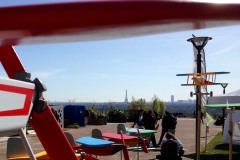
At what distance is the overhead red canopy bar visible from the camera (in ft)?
3.46

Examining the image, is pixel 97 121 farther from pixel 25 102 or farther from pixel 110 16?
pixel 110 16

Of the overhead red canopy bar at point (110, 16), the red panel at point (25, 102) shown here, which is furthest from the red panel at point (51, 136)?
the overhead red canopy bar at point (110, 16)

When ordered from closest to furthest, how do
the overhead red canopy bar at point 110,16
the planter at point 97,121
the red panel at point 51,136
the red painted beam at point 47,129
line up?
the overhead red canopy bar at point 110,16 < the red painted beam at point 47,129 < the red panel at point 51,136 < the planter at point 97,121

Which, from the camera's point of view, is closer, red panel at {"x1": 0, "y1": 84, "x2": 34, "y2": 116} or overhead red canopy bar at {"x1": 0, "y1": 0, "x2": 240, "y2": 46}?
overhead red canopy bar at {"x1": 0, "y1": 0, "x2": 240, "y2": 46}

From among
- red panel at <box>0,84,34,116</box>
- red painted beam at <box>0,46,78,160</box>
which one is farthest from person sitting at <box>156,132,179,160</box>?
red panel at <box>0,84,34,116</box>

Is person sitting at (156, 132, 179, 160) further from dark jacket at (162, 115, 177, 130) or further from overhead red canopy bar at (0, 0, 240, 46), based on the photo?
overhead red canopy bar at (0, 0, 240, 46)

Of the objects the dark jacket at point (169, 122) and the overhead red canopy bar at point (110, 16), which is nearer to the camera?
the overhead red canopy bar at point (110, 16)

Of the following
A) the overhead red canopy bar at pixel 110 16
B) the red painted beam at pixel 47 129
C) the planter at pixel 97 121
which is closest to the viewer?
the overhead red canopy bar at pixel 110 16

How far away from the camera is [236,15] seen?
3.54 feet

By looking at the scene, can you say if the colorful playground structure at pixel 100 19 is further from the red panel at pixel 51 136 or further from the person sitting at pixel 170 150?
the person sitting at pixel 170 150

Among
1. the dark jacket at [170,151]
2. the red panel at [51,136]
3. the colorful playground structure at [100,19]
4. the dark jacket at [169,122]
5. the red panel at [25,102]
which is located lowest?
the dark jacket at [170,151]

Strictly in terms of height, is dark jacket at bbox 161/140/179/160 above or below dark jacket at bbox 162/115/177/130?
below

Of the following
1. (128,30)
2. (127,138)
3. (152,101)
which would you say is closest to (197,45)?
(127,138)

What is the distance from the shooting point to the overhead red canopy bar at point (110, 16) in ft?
3.46
